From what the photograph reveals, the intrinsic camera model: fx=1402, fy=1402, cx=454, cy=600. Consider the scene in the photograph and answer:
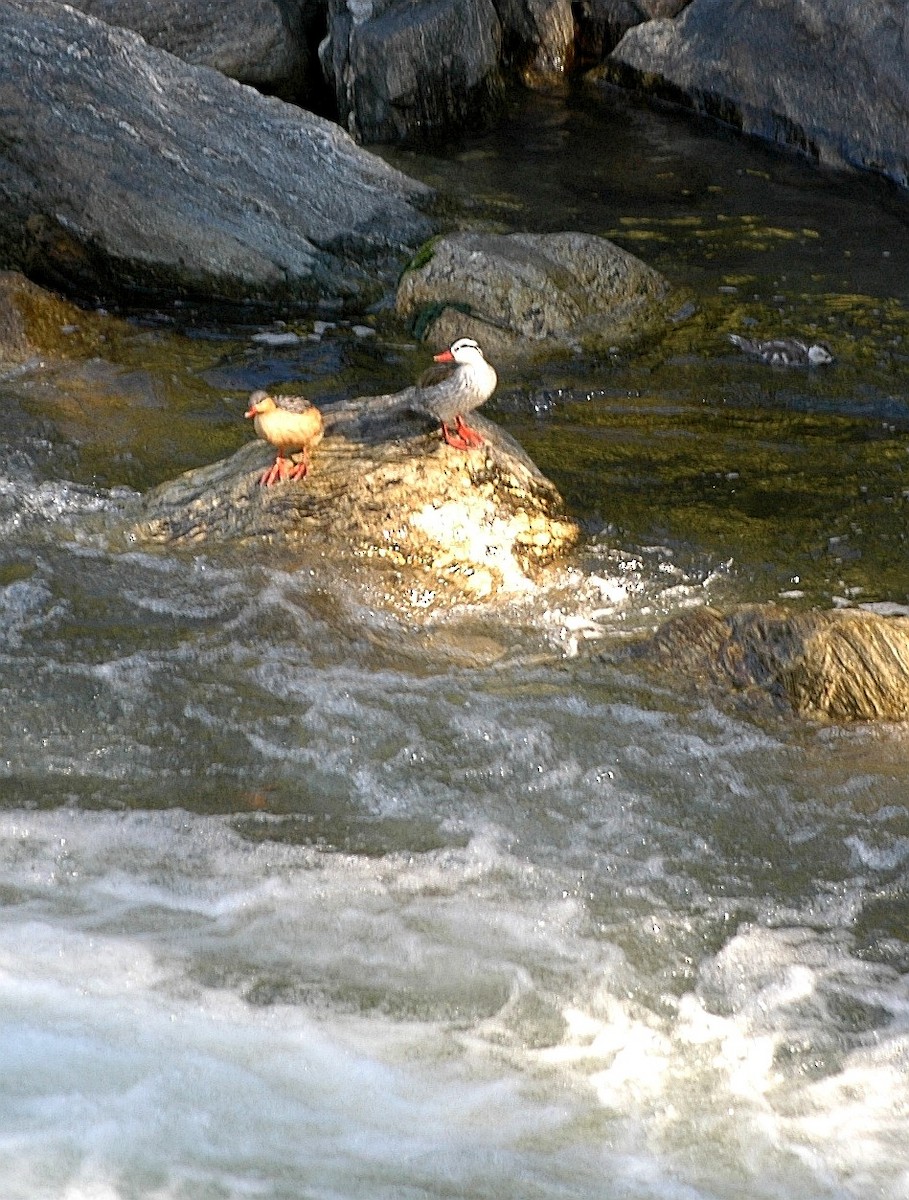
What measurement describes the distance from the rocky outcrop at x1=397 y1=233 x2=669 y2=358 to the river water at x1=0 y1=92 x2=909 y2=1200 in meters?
1.35

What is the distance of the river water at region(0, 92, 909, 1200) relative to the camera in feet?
13.1

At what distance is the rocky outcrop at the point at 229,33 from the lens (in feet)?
50.9

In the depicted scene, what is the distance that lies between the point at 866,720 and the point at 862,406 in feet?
11.5

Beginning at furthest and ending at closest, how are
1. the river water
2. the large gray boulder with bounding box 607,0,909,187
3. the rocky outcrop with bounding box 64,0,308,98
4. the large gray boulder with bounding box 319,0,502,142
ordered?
the rocky outcrop with bounding box 64,0,308,98 < the large gray boulder with bounding box 319,0,502,142 < the large gray boulder with bounding box 607,0,909,187 < the river water

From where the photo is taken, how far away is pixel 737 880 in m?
4.88

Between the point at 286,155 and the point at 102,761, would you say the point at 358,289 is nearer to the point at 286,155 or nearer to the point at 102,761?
the point at 286,155

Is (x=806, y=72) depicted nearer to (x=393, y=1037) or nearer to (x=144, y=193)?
(x=144, y=193)

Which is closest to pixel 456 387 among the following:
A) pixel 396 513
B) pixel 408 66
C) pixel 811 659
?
pixel 396 513

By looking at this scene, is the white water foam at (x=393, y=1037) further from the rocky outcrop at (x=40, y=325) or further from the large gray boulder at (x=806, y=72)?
the large gray boulder at (x=806, y=72)

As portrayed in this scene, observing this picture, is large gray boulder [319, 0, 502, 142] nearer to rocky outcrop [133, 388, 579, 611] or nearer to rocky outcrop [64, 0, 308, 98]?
rocky outcrop [64, 0, 308, 98]

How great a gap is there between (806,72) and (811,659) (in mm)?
9551

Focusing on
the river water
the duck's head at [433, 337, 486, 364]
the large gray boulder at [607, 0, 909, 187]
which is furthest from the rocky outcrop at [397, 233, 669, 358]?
the large gray boulder at [607, 0, 909, 187]

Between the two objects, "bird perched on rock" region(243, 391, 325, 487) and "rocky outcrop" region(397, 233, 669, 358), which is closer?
"bird perched on rock" region(243, 391, 325, 487)

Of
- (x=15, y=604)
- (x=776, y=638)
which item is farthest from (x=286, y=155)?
(x=776, y=638)
